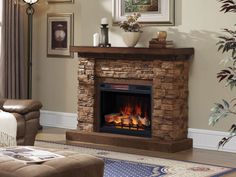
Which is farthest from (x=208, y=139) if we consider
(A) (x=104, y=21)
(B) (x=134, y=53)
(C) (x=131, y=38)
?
(A) (x=104, y=21)

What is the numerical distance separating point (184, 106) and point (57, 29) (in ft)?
7.67

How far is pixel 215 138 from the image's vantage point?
6.54m

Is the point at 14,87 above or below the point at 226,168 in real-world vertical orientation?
above

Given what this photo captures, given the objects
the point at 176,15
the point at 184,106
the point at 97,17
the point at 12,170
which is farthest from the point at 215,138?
the point at 12,170

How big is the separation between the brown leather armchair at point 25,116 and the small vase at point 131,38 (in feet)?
5.18

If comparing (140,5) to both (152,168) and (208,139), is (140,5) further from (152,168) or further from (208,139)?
(152,168)

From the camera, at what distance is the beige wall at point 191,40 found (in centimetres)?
649

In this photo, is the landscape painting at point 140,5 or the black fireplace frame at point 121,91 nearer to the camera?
the black fireplace frame at point 121,91

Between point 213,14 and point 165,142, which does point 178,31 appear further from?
point 165,142

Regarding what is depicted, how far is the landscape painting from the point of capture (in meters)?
6.87

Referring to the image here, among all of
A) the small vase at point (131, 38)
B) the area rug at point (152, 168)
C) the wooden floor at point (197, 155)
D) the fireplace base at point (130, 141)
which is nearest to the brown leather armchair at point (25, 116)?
the area rug at point (152, 168)

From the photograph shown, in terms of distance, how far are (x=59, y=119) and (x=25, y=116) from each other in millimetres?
2514

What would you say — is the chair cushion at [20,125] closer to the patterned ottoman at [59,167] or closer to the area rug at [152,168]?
the area rug at [152,168]

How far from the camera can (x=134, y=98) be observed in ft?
23.1
